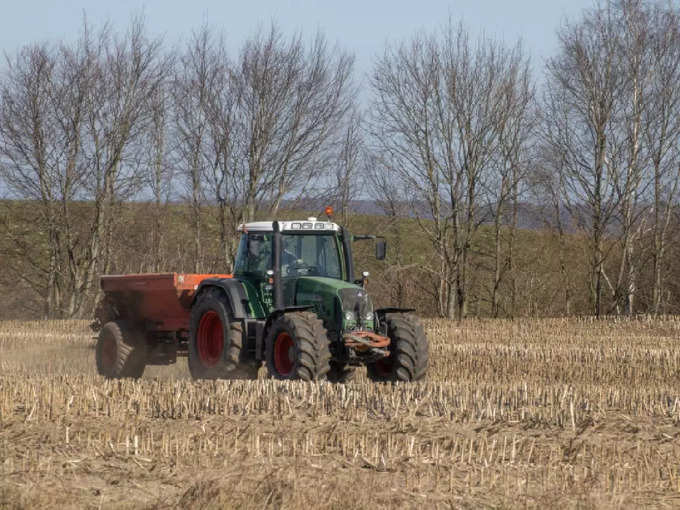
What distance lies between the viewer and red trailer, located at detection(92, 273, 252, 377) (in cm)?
1309

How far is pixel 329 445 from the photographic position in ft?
25.1

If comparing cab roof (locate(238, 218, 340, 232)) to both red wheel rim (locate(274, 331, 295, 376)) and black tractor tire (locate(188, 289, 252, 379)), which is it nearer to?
black tractor tire (locate(188, 289, 252, 379))

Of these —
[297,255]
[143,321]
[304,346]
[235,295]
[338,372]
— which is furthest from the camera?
[143,321]

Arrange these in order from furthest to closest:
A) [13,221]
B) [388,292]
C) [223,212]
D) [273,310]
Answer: [13,221]
[388,292]
[223,212]
[273,310]

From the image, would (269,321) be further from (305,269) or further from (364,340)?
(364,340)

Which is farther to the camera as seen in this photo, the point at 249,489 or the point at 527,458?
Result: the point at 527,458

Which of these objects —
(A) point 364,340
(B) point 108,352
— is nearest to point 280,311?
(A) point 364,340

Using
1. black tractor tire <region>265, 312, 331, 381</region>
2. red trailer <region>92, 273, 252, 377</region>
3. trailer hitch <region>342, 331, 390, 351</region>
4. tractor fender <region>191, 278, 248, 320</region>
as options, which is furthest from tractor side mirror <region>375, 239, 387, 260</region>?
red trailer <region>92, 273, 252, 377</region>

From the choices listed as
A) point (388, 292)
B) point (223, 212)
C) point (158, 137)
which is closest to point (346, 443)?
point (223, 212)

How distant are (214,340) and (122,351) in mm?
2123

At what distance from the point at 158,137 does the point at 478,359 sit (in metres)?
19.7

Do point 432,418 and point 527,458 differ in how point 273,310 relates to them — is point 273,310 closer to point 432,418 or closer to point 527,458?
point 432,418

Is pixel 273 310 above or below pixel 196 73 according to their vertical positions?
below

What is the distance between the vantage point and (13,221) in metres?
41.3
